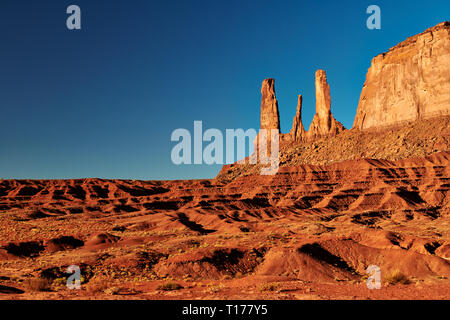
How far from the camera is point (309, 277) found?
2070 cm

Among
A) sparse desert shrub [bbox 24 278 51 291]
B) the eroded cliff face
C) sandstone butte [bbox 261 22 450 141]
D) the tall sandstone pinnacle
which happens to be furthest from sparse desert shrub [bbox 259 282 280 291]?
the tall sandstone pinnacle

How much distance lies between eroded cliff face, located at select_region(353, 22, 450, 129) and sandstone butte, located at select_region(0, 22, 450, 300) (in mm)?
319

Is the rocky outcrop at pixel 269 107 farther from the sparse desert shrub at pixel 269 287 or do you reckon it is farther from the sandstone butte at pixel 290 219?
the sparse desert shrub at pixel 269 287

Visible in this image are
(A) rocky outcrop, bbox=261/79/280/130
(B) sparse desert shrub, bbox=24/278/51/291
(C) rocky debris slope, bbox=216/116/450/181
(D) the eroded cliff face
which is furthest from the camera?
(A) rocky outcrop, bbox=261/79/280/130

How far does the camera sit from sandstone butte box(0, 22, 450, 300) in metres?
17.6

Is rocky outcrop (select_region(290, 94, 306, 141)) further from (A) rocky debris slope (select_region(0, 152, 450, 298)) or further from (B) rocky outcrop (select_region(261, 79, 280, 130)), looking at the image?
Result: (A) rocky debris slope (select_region(0, 152, 450, 298))

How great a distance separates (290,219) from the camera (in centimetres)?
5409

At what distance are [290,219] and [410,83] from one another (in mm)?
65914

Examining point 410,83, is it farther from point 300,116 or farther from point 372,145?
point 300,116

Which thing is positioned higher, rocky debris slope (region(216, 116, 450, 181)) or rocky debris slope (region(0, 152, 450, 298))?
rocky debris slope (region(216, 116, 450, 181))

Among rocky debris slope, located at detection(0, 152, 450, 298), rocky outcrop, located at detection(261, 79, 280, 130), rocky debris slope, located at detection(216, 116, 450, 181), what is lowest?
rocky debris slope, located at detection(0, 152, 450, 298)

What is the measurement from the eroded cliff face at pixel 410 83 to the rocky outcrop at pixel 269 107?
35930 mm

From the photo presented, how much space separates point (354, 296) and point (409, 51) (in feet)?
349
